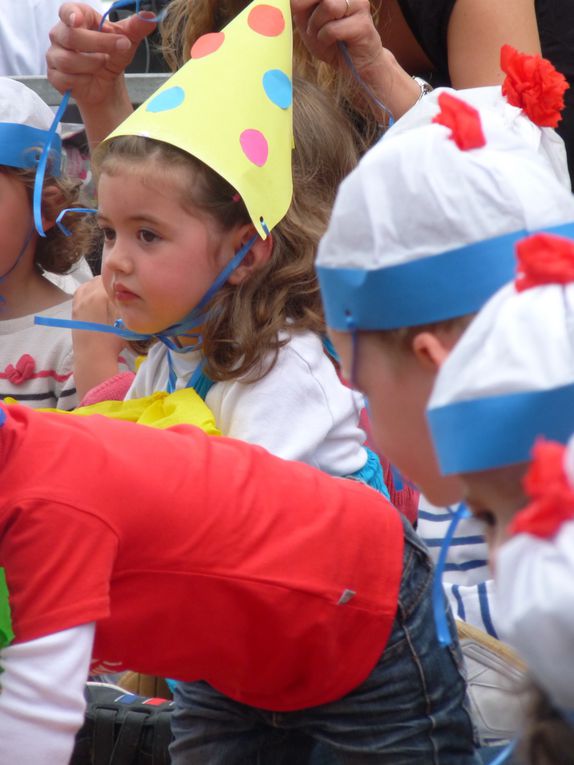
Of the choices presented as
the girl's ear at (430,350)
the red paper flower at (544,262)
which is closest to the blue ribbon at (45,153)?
the girl's ear at (430,350)

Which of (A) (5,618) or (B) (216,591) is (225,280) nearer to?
(B) (216,591)

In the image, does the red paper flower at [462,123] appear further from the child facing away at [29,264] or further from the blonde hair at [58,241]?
the blonde hair at [58,241]

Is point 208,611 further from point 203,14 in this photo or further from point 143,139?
point 203,14

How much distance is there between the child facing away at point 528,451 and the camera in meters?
0.87

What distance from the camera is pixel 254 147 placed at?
2.07 meters

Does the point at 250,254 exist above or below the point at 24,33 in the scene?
above

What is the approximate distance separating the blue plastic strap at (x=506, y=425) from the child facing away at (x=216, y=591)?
593mm

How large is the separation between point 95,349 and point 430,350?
1497mm

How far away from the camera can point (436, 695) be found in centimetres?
169

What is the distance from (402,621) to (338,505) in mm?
181

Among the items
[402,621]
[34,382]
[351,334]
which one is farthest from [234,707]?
[34,382]

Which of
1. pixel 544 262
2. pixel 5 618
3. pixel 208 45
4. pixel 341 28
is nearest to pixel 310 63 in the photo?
pixel 341 28

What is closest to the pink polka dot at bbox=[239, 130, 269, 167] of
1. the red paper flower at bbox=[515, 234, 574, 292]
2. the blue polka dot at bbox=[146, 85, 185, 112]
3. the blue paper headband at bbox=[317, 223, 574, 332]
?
the blue polka dot at bbox=[146, 85, 185, 112]

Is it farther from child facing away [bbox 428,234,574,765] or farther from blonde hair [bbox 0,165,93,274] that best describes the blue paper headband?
blonde hair [bbox 0,165,93,274]
